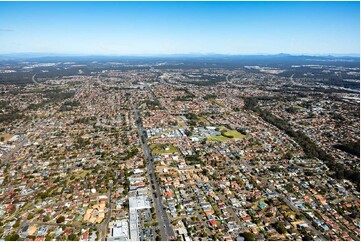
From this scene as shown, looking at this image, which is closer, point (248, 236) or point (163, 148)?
point (248, 236)

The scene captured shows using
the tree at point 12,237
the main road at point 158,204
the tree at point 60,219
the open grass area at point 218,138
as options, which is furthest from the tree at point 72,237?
the open grass area at point 218,138

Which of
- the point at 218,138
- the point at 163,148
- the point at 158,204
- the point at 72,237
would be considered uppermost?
the point at 163,148

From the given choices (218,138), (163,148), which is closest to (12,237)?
(163,148)

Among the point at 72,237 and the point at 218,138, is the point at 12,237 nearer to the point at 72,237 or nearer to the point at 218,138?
the point at 72,237

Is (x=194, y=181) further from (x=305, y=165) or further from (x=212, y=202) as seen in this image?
(x=305, y=165)

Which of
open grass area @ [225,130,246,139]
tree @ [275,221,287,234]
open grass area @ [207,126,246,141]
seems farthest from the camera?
open grass area @ [225,130,246,139]

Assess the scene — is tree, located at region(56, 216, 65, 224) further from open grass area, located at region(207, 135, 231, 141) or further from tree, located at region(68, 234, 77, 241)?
open grass area, located at region(207, 135, 231, 141)

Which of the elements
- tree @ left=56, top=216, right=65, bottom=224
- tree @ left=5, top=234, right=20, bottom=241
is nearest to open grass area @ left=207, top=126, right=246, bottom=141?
tree @ left=56, top=216, right=65, bottom=224

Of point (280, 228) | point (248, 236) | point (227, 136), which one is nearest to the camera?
point (248, 236)

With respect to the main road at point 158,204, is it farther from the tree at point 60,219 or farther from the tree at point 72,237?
the tree at point 60,219
